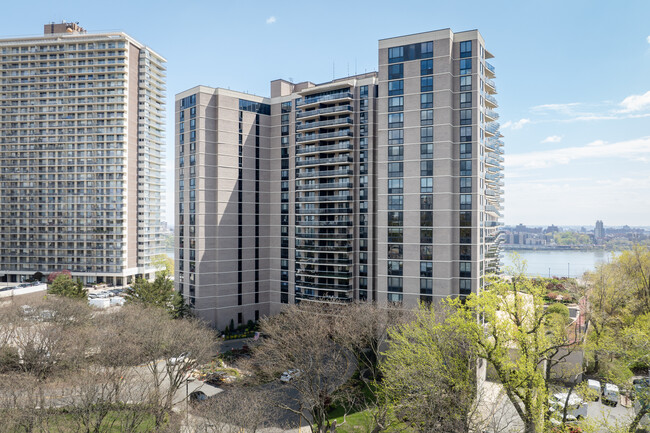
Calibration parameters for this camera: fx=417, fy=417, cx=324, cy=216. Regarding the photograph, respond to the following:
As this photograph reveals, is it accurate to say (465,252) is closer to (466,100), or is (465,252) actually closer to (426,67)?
(466,100)

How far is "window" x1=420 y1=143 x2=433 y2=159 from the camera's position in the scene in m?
48.7

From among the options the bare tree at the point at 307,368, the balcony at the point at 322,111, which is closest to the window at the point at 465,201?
the bare tree at the point at 307,368

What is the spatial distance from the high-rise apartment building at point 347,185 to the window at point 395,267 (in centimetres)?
13

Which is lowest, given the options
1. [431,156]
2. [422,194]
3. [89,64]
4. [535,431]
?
[535,431]

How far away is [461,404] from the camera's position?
25.1m

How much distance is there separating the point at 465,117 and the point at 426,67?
7540 mm

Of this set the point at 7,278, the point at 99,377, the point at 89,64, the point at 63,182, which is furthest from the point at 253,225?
the point at 7,278

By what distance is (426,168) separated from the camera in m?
48.8

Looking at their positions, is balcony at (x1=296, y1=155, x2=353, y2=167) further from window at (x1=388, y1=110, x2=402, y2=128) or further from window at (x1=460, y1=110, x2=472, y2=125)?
window at (x1=460, y1=110, x2=472, y2=125)

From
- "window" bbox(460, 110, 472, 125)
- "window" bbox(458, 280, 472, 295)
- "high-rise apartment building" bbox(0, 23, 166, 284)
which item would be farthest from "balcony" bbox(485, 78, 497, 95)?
"high-rise apartment building" bbox(0, 23, 166, 284)

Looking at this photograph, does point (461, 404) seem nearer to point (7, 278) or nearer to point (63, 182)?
point (63, 182)

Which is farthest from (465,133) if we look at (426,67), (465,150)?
(426,67)

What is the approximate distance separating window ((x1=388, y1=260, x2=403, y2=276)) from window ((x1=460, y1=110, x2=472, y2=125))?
58.5ft

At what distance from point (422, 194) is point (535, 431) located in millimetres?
27587
